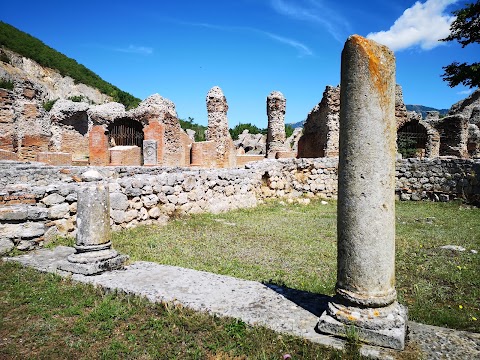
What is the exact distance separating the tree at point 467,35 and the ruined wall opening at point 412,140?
4.34m

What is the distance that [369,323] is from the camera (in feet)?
9.07

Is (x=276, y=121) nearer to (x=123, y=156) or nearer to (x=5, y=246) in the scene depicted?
(x=123, y=156)

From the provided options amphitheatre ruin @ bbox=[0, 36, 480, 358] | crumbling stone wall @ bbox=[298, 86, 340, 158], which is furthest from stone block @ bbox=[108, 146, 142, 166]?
crumbling stone wall @ bbox=[298, 86, 340, 158]

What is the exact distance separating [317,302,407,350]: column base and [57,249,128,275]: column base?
3034 millimetres

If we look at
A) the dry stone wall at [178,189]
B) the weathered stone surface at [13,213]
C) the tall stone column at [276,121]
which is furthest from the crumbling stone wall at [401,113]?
the weathered stone surface at [13,213]

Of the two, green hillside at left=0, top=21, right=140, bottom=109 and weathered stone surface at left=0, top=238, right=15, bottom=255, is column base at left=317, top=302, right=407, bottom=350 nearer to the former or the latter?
weathered stone surface at left=0, top=238, right=15, bottom=255

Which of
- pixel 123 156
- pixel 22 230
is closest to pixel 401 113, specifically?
pixel 123 156

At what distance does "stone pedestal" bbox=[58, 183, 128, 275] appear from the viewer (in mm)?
4617

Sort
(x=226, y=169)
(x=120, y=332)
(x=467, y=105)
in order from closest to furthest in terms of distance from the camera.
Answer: (x=120, y=332) → (x=226, y=169) → (x=467, y=105)

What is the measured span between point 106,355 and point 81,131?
28037 millimetres

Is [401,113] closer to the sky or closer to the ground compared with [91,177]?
closer to the sky

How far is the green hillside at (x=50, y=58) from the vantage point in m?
46.0

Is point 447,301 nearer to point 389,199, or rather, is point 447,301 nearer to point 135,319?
point 389,199

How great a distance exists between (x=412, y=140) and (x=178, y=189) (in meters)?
19.3
